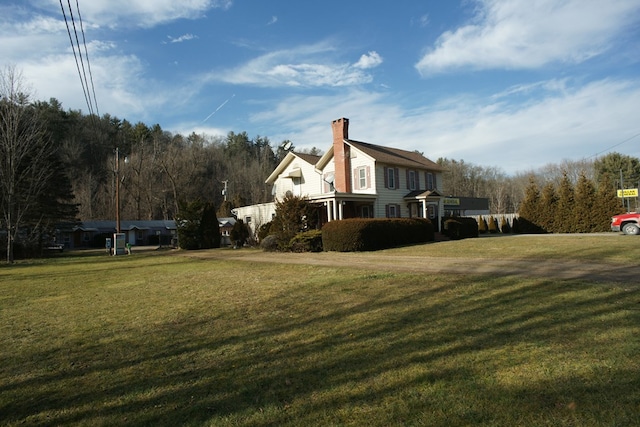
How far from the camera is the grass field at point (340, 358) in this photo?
3.18m

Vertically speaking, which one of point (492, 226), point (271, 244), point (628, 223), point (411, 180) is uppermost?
point (411, 180)

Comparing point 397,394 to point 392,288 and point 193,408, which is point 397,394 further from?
point 392,288

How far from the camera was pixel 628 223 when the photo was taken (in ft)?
72.2

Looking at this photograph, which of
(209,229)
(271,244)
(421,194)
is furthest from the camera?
(209,229)

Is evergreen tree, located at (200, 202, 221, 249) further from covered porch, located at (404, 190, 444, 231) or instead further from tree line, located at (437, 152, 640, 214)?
tree line, located at (437, 152, 640, 214)

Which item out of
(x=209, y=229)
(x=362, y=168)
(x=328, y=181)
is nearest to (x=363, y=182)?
(x=362, y=168)

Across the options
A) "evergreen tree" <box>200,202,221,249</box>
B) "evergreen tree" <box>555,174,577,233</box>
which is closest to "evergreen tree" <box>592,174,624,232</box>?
"evergreen tree" <box>555,174,577,233</box>

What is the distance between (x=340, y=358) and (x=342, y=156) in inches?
978

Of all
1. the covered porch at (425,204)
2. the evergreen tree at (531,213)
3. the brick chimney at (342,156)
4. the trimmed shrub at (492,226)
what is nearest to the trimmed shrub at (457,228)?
the covered porch at (425,204)

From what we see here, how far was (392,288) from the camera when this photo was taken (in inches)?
326

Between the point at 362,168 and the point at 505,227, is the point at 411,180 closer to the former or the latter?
the point at 362,168

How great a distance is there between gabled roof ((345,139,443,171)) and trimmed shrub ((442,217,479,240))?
4.97 metres

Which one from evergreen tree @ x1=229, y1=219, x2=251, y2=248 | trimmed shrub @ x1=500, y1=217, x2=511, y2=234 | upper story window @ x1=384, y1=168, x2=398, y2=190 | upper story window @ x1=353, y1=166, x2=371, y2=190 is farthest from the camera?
trimmed shrub @ x1=500, y1=217, x2=511, y2=234

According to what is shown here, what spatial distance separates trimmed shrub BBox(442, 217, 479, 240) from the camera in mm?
27422
